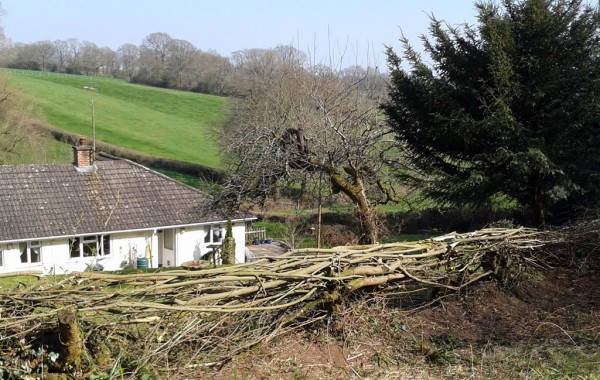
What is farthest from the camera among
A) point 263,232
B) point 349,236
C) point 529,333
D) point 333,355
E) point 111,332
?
point 263,232

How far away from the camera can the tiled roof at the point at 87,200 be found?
26.2 meters

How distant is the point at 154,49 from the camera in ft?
273

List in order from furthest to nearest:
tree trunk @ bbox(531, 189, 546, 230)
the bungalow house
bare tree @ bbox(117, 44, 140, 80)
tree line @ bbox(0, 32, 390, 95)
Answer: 1. bare tree @ bbox(117, 44, 140, 80)
2. tree line @ bbox(0, 32, 390, 95)
3. the bungalow house
4. tree trunk @ bbox(531, 189, 546, 230)

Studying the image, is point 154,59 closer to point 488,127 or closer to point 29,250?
point 29,250

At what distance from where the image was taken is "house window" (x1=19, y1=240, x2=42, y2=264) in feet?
85.4

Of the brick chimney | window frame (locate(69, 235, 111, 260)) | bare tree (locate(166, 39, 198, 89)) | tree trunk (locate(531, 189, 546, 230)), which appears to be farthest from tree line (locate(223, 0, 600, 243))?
bare tree (locate(166, 39, 198, 89))

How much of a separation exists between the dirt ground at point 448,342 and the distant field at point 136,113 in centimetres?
3921

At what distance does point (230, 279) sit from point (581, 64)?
9837mm

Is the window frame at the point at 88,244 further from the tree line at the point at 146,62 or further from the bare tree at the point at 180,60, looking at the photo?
the bare tree at the point at 180,60

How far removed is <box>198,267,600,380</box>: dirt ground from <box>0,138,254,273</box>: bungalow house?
19288 millimetres

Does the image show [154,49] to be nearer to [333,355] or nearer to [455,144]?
[455,144]

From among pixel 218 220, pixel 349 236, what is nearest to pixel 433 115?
pixel 349 236

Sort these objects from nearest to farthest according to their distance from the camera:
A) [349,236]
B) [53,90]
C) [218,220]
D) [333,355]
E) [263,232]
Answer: [333,355] < [349,236] < [218,220] < [263,232] < [53,90]

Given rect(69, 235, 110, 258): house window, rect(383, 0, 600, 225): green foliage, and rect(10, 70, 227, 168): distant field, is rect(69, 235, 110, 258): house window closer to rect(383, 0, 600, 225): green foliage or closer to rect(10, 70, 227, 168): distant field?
rect(383, 0, 600, 225): green foliage
